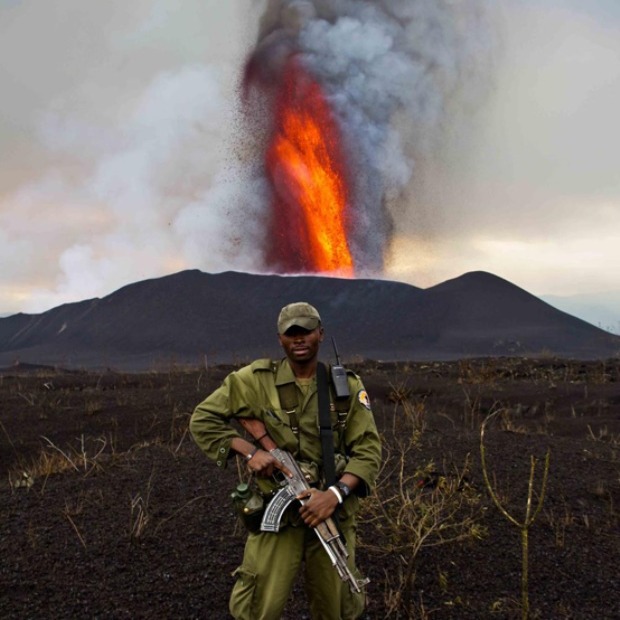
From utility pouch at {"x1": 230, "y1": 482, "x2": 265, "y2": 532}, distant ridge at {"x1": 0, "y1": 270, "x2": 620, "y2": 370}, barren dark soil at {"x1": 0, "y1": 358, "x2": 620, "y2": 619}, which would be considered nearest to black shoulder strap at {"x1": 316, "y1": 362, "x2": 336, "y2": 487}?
utility pouch at {"x1": 230, "y1": 482, "x2": 265, "y2": 532}

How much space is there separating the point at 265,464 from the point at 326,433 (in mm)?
309

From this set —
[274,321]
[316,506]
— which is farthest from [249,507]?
[274,321]

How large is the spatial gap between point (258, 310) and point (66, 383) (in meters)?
28.5

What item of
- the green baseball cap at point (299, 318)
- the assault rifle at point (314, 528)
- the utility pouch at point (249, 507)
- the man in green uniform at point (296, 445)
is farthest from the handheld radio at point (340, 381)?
the utility pouch at point (249, 507)

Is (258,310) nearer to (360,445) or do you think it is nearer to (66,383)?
(66,383)

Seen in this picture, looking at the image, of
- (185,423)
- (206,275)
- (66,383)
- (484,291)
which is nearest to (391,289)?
(484,291)

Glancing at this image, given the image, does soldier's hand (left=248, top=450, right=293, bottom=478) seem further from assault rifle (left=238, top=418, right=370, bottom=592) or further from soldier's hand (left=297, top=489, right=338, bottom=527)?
soldier's hand (left=297, top=489, right=338, bottom=527)

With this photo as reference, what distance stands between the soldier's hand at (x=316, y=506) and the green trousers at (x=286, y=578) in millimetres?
193

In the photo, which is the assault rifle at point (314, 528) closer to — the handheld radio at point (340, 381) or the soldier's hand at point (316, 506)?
the soldier's hand at point (316, 506)

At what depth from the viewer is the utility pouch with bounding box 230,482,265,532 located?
304 centimetres

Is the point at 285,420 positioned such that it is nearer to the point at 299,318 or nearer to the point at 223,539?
the point at 299,318

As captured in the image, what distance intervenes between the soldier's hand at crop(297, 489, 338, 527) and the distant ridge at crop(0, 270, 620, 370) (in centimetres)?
3201

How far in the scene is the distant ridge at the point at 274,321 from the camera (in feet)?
129

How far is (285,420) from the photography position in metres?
3.19
